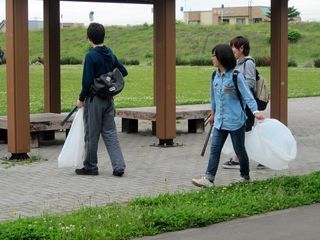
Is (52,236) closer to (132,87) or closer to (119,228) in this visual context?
(119,228)

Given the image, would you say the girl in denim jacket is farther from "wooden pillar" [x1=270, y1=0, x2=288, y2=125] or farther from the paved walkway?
"wooden pillar" [x1=270, y1=0, x2=288, y2=125]

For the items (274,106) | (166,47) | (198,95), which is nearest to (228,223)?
(166,47)

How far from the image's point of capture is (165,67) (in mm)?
12117

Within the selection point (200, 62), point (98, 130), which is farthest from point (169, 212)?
point (200, 62)

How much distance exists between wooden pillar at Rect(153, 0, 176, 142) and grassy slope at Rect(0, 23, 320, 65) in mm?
55252

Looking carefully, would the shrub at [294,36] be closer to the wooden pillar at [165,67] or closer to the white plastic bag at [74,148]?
the wooden pillar at [165,67]

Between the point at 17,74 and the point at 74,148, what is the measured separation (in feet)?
5.51

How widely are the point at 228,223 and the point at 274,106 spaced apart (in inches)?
289

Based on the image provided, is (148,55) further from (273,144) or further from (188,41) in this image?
(273,144)

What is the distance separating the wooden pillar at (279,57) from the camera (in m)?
13.7

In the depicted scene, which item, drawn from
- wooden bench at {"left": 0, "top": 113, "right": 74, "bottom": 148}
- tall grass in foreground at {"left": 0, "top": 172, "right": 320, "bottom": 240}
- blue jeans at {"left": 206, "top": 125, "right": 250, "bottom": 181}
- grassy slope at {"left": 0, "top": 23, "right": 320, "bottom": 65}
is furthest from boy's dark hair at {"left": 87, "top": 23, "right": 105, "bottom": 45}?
grassy slope at {"left": 0, "top": 23, "right": 320, "bottom": 65}

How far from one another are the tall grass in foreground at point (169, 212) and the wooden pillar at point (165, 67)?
153 inches

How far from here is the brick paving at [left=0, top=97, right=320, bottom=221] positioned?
25.7ft

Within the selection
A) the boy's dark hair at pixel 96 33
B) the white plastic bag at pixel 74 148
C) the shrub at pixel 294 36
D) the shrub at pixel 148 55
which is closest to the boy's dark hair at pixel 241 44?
the boy's dark hair at pixel 96 33
